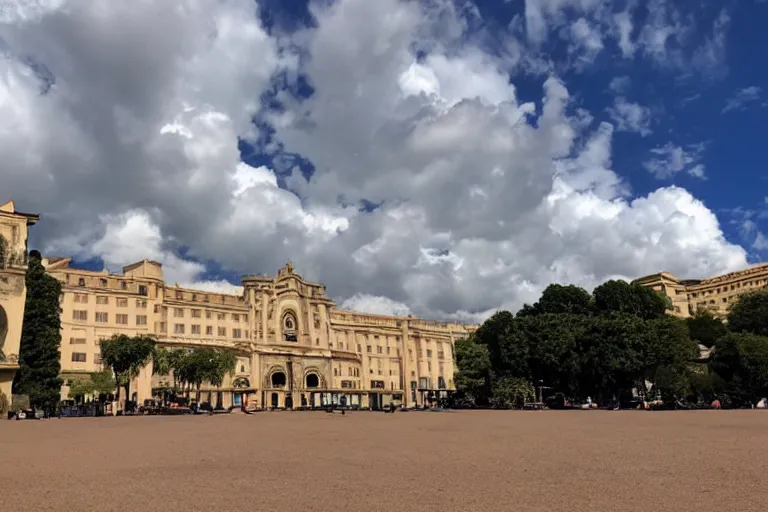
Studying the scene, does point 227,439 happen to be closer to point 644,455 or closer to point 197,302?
point 644,455

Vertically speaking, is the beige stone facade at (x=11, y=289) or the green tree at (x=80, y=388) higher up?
the beige stone facade at (x=11, y=289)

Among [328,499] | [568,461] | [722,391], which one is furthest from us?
[722,391]

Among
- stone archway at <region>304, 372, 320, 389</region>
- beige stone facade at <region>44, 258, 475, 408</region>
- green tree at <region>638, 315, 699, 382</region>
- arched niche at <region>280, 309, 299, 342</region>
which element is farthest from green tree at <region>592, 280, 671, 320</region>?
arched niche at <region>280, 309, 299, 342</region>

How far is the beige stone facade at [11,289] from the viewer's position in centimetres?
4850

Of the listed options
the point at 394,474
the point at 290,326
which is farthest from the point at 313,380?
the point at 394,474

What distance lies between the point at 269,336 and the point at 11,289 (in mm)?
43775

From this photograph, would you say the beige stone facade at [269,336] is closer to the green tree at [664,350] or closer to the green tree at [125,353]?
the green tree at [125,353]

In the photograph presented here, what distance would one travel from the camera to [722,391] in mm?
60438

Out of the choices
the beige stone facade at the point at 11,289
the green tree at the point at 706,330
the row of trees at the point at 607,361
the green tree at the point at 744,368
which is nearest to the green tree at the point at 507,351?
the row of trees at the point at 607,361

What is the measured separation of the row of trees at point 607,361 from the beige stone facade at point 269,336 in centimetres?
1704

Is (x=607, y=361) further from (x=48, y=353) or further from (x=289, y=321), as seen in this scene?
(x=48, y=353)

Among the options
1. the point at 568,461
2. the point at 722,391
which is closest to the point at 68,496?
the point at 568,461

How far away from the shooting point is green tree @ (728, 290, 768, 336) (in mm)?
84375

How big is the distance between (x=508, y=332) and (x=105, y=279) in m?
50.5
